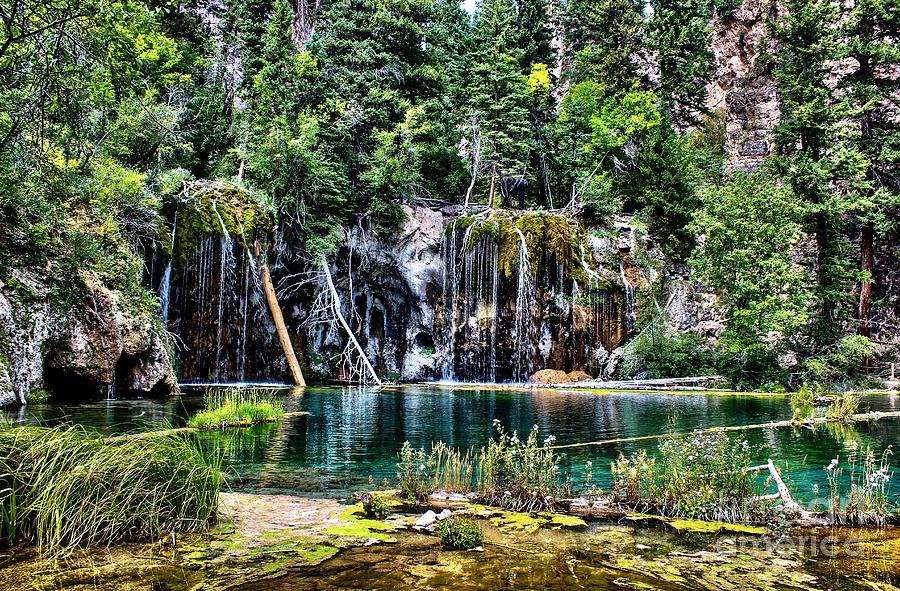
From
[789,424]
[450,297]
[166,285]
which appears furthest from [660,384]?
[166,285]

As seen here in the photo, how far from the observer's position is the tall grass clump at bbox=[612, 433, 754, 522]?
6.08m

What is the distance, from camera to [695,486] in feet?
20.5

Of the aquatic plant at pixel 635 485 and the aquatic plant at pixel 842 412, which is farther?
the aquatic plant at pixel 842 412

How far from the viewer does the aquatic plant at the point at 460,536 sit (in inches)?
185

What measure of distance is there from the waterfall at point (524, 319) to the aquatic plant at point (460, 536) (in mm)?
25822

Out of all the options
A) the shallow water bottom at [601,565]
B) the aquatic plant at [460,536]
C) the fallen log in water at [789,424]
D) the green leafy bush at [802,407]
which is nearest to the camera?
the shallow water bottom at [601,565]

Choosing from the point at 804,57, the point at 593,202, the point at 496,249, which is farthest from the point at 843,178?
the point at 496,249

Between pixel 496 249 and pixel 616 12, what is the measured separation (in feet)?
61.9

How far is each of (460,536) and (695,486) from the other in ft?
9.56

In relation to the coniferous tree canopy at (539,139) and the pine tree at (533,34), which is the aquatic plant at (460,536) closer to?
the coniferous tree canopy at (539,139)

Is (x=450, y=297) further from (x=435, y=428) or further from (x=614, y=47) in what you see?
(x=614, y=47)

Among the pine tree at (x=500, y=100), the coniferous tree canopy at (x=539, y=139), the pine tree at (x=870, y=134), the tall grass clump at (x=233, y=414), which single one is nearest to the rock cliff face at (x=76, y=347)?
the coniferous tree canopy at (x=539, y=139)

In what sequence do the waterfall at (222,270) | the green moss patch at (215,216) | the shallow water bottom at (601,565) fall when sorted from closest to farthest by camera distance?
Answer: the shallow water bottom at (601,565) < the green moss patch at (215,216) < the waterfall at (222,270)

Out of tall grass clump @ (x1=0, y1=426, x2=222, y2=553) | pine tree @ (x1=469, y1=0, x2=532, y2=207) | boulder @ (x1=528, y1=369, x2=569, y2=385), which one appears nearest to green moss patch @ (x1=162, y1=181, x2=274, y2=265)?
pine tree @ (x1=469, y1=0, x2=532, y2=207)
